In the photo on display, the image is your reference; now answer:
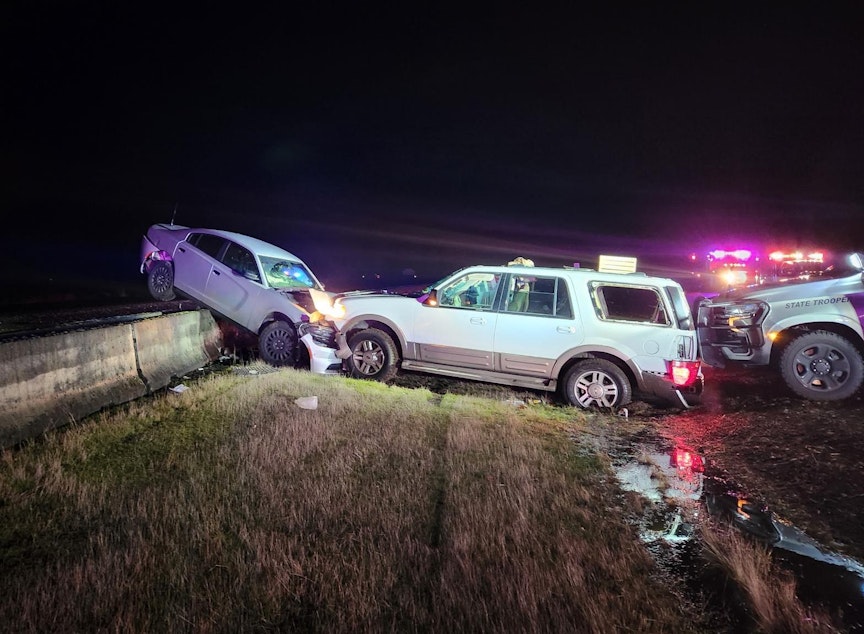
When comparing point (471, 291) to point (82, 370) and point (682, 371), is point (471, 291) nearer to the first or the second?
point (682, 371)

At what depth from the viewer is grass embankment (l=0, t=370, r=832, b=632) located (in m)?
2.36

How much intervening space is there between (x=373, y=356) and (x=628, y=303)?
3.71m

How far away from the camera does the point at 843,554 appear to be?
3.17 m

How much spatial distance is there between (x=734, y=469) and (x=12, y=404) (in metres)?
6.47

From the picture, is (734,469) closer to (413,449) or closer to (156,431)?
(413,449)

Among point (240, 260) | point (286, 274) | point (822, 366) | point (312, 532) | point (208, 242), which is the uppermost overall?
point (208, 242)

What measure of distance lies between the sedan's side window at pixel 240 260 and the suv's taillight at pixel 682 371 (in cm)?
656

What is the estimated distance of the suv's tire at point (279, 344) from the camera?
26.1ft

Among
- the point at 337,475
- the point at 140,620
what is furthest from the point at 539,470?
the point at 140,620

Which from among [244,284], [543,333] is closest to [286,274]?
[244,284]

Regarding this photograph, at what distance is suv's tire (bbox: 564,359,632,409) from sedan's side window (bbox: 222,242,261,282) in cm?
547

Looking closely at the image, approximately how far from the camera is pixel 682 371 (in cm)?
596

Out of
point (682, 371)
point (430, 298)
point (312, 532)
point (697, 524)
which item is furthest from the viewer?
point (430, 298)

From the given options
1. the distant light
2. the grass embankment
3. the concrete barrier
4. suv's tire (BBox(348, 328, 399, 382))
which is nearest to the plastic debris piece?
the grass embankment
